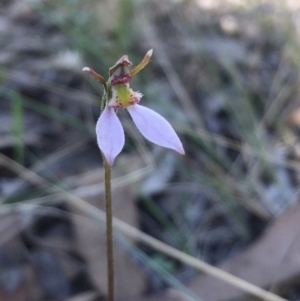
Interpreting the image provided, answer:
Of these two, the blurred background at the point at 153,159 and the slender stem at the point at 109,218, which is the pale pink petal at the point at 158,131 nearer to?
the slender stem at the point at 109,218

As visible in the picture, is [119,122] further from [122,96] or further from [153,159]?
[153,159]

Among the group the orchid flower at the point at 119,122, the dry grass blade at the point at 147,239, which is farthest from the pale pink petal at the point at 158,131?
the dry grass blade at the point at 147,239

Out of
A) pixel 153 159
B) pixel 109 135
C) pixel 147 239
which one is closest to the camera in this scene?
pixel 109 135

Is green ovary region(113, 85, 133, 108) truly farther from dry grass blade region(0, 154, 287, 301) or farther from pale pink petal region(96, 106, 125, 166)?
dry grass blade region(0, 154, 287, 301)

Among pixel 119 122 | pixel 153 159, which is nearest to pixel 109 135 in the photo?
pixel 119 122

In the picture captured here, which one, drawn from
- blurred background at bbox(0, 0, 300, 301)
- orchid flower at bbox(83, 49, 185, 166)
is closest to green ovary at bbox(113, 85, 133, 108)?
orchid flower at bbox(83, 49, 185, 166)

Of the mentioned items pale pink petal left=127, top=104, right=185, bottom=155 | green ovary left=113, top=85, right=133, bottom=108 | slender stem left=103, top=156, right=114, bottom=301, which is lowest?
slender stem left=103, top=156, right=114, bottom=301

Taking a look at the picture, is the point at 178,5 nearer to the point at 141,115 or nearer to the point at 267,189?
the point at 267,189

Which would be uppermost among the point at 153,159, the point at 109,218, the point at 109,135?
the point at 153,159
